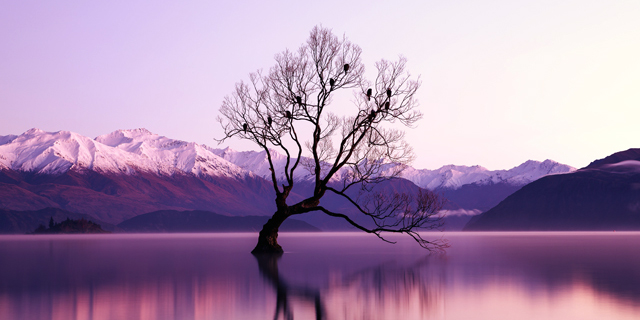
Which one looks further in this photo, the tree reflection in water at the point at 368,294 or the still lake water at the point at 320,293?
the tree reflection in water at the point at 368,294

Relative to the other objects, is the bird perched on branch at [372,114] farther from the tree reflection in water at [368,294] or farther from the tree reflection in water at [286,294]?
the tree reflection in water at [286,294]

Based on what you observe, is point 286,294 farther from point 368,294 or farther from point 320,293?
point 368,294

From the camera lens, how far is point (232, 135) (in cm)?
→ 4747

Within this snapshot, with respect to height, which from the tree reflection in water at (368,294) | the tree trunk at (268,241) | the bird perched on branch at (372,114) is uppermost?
the bird perched on branch at (372,114)

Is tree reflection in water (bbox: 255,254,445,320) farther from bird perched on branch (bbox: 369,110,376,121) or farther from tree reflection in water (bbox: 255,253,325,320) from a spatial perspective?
bird perched on branch (bbox: 369,110,376,121)

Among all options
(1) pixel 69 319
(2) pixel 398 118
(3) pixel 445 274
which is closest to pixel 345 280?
(3) pixel 445 274

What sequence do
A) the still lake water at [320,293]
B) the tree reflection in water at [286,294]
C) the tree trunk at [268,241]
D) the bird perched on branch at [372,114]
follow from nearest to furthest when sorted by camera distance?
the still lake water at [320,293]
the tree reflection in water at [286,294]
the bird perched on branch at [372,114]
the tree trunk at [268,241]

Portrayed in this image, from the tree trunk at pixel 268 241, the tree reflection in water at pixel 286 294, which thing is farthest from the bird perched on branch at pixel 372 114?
the tree reflection in water at pixel 286 294

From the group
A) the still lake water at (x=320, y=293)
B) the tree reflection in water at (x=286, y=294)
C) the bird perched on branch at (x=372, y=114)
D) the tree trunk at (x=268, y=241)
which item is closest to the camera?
the still lake water at (x=320, y=293)

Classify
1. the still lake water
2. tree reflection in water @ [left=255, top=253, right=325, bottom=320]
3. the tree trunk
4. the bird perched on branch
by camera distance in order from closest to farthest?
the still lake water → tree reflection in water @ [left=255, top=253, right=325, bottom=320] → the bird perched on branch → the tree trunk

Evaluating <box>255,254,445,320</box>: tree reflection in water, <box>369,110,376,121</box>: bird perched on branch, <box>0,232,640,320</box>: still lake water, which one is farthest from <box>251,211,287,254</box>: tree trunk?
<box>255,254,445,320</box>: tree reflection in water

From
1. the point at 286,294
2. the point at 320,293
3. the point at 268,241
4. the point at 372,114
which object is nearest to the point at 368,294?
the point at 320,293

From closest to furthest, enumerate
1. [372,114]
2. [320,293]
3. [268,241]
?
[320,293] < [372,114] < [268,241]

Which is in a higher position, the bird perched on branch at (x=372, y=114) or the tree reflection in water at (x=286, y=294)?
the bird perched on branch at (x=372, y=114)
